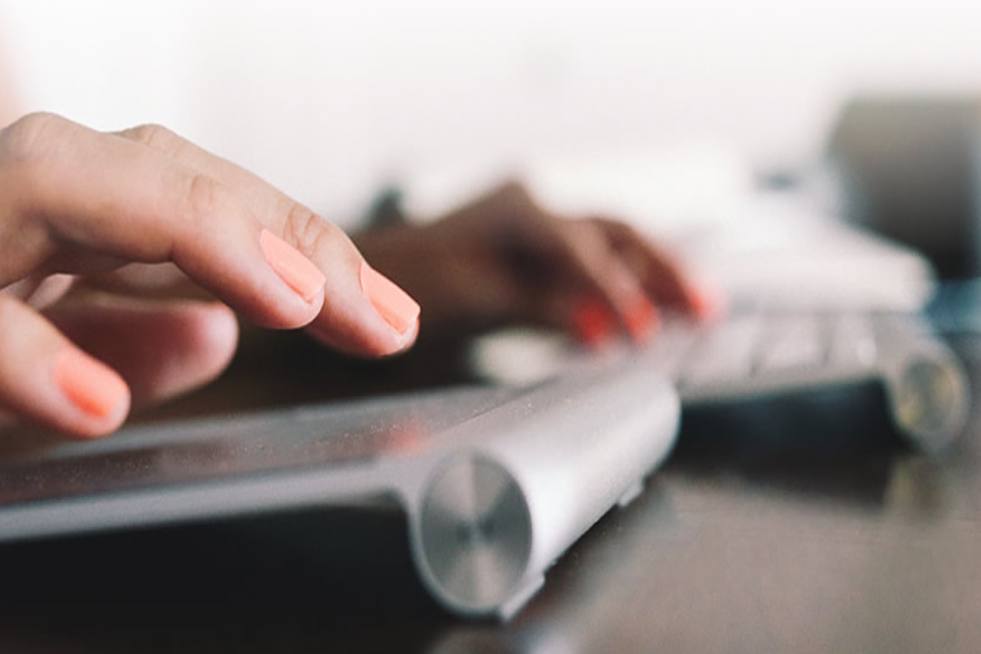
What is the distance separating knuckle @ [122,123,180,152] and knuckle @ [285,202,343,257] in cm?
5

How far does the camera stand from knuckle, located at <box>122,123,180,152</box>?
0.39 m

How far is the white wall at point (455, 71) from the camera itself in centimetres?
165

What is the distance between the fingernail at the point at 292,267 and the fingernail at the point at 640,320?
1.35 ft

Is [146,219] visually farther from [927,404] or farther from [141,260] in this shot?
[927,404]

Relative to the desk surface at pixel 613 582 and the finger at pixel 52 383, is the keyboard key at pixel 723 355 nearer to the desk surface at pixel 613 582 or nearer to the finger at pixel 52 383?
the desk surface at pixel 613 582

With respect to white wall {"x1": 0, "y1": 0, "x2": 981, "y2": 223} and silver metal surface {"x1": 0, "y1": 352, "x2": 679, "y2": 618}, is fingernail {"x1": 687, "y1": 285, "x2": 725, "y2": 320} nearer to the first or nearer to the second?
silver metal surface {"x1": 0, "y1": 352, "x2": 679, "y2": 618}

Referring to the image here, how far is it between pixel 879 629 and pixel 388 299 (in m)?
0.18

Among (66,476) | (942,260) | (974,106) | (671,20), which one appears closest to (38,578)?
(66,476)

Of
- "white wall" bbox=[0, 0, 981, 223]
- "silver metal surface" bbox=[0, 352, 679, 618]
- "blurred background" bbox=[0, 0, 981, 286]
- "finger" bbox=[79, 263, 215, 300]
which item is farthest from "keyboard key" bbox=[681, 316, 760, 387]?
"white wall" bbox=[0, 0, 981, 223]

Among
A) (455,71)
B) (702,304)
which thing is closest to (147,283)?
(702,304)

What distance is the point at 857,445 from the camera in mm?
477

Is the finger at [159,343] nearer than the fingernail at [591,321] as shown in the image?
Yes

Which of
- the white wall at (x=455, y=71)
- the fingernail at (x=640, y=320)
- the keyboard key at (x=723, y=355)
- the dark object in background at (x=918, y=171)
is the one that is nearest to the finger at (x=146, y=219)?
the keyboard key at (x=723, y=355)

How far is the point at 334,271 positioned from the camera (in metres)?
0.36
